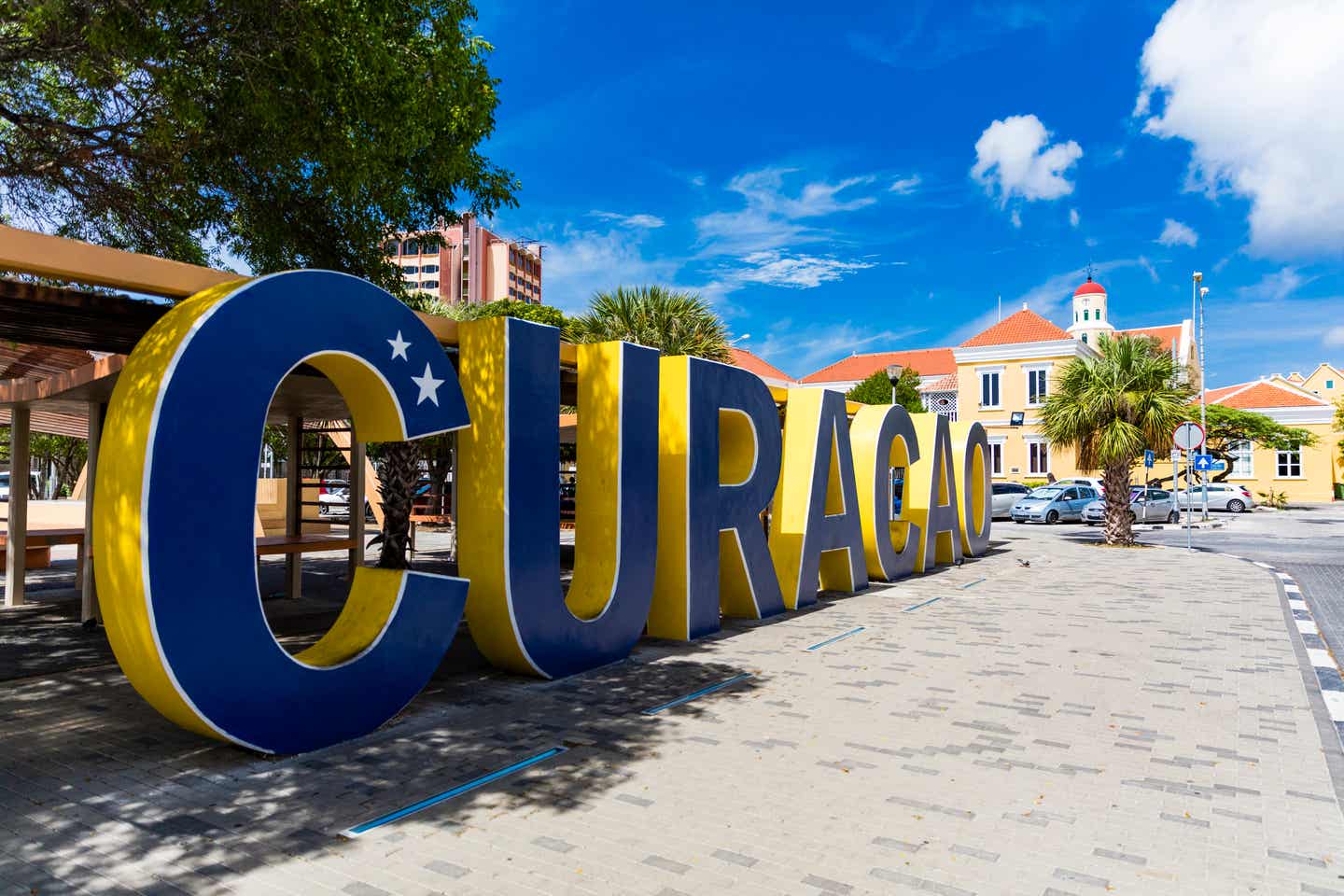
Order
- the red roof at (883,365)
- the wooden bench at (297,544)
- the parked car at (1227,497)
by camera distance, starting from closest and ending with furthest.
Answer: the wooden bench at (297,544)
the parked car at (1227,497)
the red roof at (883,365)

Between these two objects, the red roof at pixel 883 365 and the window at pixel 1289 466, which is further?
the red roof at pixel 883 365

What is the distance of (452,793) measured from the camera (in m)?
4.88

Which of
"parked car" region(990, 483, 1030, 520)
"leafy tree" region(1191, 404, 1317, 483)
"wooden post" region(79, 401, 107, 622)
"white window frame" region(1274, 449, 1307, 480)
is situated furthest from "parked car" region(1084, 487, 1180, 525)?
"wooden post" region(79, 401, 107, 622)

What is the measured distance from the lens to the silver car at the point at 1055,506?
32.6m

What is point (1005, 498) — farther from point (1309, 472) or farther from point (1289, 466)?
point (1309, 472)

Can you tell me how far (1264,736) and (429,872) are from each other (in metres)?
5.71

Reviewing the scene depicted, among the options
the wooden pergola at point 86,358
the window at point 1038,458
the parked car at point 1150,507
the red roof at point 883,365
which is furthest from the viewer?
the red roof at point 883,365

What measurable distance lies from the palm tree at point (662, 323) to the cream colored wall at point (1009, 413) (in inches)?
1099

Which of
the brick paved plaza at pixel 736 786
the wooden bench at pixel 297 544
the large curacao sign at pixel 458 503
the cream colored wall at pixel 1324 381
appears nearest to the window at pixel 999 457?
the large curacao sign at pixel 458 503

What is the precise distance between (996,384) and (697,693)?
44.9m

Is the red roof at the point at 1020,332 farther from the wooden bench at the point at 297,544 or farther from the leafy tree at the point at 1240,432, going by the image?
the wooden bench at the point at 297,544

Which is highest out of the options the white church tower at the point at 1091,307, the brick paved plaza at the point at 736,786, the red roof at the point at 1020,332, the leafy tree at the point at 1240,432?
the white church tower at the point at 1091,307

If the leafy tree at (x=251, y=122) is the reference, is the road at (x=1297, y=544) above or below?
below

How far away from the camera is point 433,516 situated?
2853 centimetres
